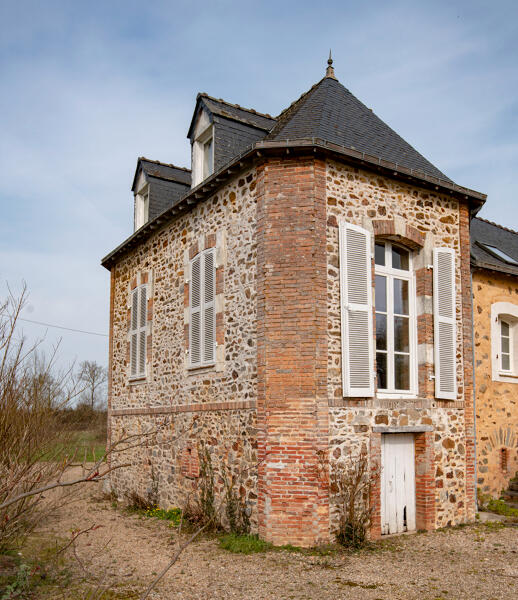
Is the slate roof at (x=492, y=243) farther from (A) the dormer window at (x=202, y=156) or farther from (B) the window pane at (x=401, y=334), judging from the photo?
(A) the dormer window at (x=202, y=156)

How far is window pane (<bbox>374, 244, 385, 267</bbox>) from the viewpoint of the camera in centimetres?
915

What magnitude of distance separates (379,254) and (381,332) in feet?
4.01

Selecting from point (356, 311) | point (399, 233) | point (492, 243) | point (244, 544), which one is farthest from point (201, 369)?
point (492, 243)

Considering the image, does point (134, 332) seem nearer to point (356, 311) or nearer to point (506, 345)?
point (356, 311)

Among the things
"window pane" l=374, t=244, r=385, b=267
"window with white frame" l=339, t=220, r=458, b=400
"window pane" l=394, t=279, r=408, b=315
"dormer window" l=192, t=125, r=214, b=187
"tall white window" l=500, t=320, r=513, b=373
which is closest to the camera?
"window with white frame" l=339, t=220, r=458, b=400

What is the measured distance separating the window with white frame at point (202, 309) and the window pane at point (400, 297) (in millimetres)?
2890

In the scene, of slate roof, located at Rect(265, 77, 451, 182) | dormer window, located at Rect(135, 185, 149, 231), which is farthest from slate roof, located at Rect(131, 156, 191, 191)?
slate roof, located at Rect(265, 77, 451, 182)

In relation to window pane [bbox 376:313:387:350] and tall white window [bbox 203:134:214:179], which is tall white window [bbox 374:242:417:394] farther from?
tall white window [bbox 203:134:214:179]

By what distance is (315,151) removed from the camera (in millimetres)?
8203

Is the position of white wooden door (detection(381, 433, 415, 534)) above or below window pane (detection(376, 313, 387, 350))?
below

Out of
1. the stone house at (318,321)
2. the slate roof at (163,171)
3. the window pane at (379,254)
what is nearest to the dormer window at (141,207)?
the slate roof at (163,171)

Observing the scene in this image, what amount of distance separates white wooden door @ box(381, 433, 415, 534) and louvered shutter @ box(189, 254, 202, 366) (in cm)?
343

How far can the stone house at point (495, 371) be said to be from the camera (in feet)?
35.9

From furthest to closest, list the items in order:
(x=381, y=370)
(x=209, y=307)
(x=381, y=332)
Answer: (x=209, y=307), (x=381, y=332), (x=381, y=370)
